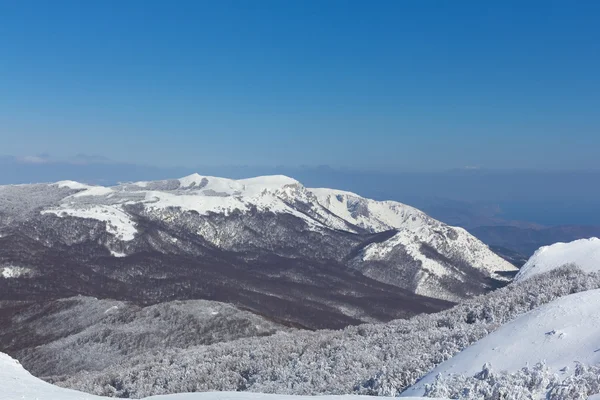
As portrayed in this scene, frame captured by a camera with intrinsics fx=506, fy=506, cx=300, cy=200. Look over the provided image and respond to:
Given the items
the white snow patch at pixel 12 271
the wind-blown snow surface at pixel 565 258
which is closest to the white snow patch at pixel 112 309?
the wind-blown snow surface at pixel 565 258

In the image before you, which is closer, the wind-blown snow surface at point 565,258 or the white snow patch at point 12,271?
the wind-blown snow surface at point 565,258

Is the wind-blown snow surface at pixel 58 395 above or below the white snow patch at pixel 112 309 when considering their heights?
above

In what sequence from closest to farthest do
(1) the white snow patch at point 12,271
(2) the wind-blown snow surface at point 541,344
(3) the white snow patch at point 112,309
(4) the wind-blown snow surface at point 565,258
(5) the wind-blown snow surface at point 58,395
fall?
(5) the wind-blown snow surface at point 58,395
(2) the wind-blown snow surface at point 541,344
(4) the wind-blown snow surface at point 565,258
(3) the white snow patch at point 112,309
(1) the white snow patch at point 12,271

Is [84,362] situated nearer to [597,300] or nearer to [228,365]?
[228,365]

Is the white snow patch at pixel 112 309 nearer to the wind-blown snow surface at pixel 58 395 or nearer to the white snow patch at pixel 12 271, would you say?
the wind-blown snow surface at pixel 58 395

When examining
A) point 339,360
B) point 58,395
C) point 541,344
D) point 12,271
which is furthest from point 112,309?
point 541,344

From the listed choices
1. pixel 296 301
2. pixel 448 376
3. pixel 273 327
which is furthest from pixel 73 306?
pixel 448 376

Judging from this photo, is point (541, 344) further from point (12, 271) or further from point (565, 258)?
point (12, 271)

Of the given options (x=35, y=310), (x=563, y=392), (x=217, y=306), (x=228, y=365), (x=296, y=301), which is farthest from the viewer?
(x=296, y=301)
